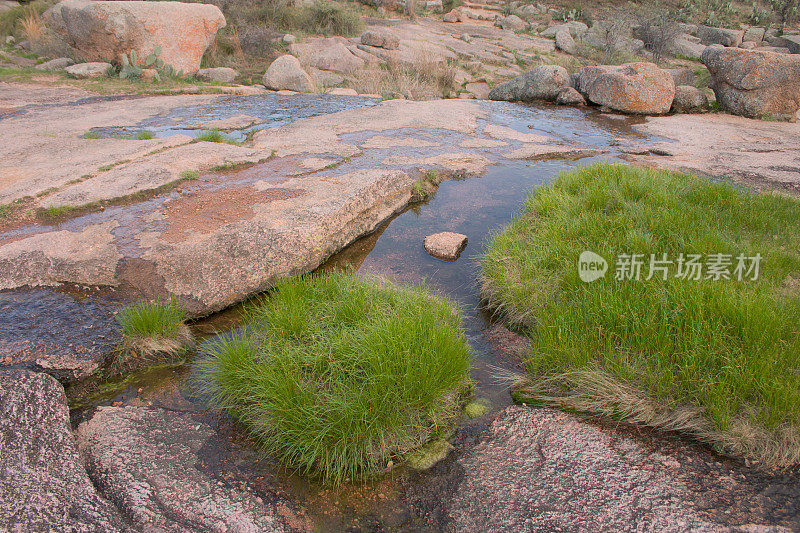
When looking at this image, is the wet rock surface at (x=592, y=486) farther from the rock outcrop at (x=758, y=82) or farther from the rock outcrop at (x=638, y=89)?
the rock outcrop at (x=758, y=82)

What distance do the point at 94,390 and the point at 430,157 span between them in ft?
13.8

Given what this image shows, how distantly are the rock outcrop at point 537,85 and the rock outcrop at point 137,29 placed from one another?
7273 millimetres

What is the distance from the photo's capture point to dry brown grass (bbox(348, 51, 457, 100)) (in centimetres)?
1067

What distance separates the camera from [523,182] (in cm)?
540

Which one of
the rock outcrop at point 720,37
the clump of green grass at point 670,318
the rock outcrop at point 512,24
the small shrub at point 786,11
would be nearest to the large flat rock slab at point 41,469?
the clump of green grass at point 670,318

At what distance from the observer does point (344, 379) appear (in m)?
2.41

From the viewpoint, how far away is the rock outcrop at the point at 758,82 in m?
7.97

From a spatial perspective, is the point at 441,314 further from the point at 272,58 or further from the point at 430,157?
the point at 272,58

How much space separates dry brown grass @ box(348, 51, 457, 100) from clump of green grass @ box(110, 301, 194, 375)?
27.3ft

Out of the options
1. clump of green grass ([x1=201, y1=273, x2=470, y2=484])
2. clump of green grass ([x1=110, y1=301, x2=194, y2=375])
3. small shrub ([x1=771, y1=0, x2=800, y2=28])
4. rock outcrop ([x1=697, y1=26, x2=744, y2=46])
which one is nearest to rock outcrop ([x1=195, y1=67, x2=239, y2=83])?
clump of green grass ([x1=110, y1=301, x2=194, y2=375])

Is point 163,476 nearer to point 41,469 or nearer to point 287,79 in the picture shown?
point 41,469

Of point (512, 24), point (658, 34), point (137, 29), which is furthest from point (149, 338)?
point (512, 24)

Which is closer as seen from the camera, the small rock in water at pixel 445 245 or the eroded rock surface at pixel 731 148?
the small rock in water at pixel 445 245

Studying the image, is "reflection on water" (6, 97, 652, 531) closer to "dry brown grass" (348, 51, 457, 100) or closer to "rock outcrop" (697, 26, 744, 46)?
"dry brown grass" (348, 51, 457, 100)
